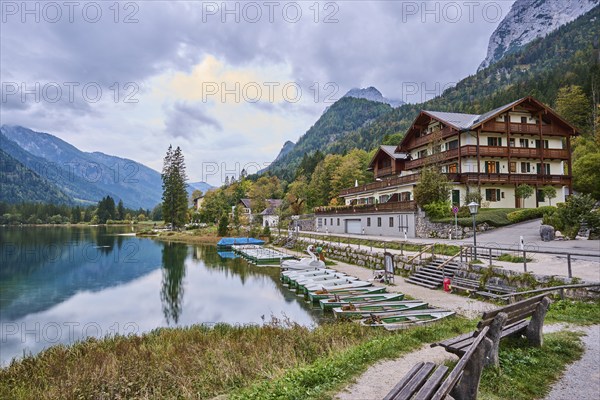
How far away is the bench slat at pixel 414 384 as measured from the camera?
403cm

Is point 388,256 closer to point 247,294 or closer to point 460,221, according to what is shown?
point 247,294

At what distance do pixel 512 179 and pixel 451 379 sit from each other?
3937 cm

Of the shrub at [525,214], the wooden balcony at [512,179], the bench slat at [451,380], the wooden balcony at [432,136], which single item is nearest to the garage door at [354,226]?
the wooden balcony at [512,179]

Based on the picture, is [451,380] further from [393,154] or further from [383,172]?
[383,172]

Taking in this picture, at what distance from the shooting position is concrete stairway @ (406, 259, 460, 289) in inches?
722

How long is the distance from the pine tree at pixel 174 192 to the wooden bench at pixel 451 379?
8273cm

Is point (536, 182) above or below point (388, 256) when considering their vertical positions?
above

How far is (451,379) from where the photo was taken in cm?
402

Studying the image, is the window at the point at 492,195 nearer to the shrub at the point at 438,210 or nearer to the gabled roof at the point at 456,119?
the gabled roof at the point at 456,119

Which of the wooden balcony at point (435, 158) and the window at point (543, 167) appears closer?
the wooden balcony at point (435, 158)

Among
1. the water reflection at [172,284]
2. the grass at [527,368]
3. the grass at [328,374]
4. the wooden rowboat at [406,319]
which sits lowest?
the water reflection at [172,284]

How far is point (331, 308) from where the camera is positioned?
16.7m

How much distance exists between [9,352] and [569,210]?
30.8m

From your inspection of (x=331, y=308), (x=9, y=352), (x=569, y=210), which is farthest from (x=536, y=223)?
(x=9, y=352)
